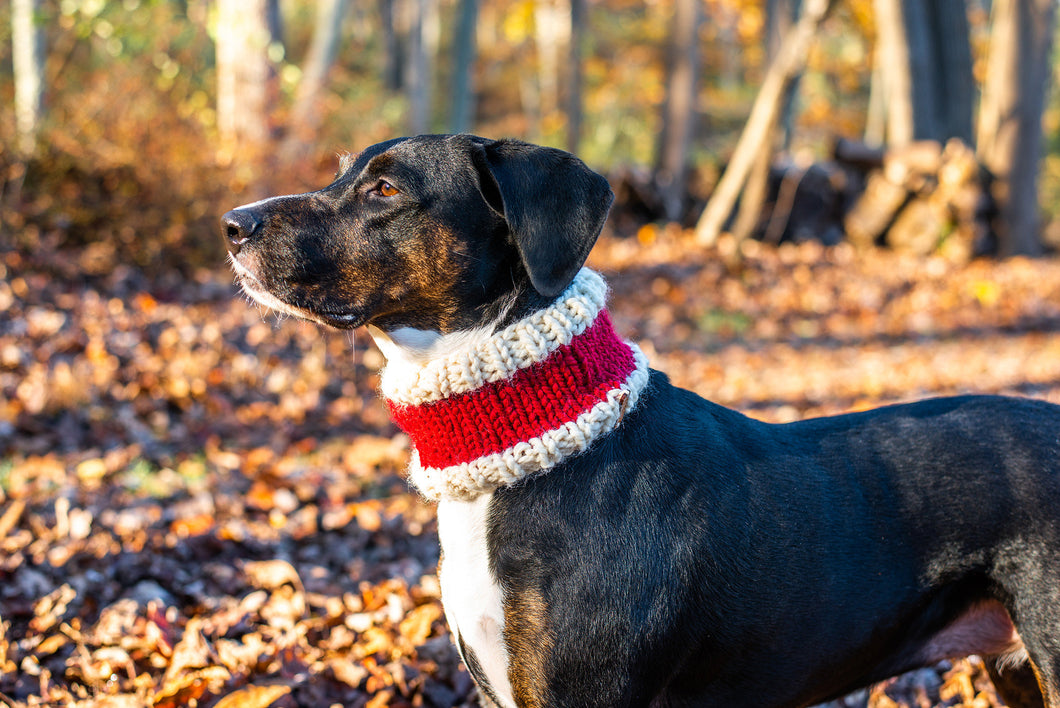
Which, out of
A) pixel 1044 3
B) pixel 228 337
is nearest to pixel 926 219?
pixel 1044 3

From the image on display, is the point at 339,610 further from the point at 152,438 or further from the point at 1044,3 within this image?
the point at 1044,3

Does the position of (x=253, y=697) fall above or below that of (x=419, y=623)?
above

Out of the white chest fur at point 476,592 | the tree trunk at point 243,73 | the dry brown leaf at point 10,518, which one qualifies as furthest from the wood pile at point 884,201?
the white chest fur at point 476,592

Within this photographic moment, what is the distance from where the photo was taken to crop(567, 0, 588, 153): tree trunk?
67.1 ft

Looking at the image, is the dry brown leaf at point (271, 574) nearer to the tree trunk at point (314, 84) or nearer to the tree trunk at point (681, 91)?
the tree trunk at point (314, 84)

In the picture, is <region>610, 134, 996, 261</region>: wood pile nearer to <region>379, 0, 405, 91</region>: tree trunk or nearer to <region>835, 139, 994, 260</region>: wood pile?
<region>835, 139, 994, 260</region>: wood pile

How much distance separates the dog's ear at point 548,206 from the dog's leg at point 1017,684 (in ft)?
6.66

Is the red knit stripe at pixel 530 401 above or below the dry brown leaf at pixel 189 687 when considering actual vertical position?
above

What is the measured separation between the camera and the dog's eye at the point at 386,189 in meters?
2.79

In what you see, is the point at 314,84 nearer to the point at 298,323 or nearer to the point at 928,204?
the point at 298,323

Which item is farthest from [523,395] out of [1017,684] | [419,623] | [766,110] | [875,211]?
[875,211]

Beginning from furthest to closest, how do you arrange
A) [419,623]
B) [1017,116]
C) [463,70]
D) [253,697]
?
[463,70], [1017,116], [419,623], [253,697]

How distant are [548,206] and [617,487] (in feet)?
2.82

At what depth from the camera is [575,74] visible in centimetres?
2069
